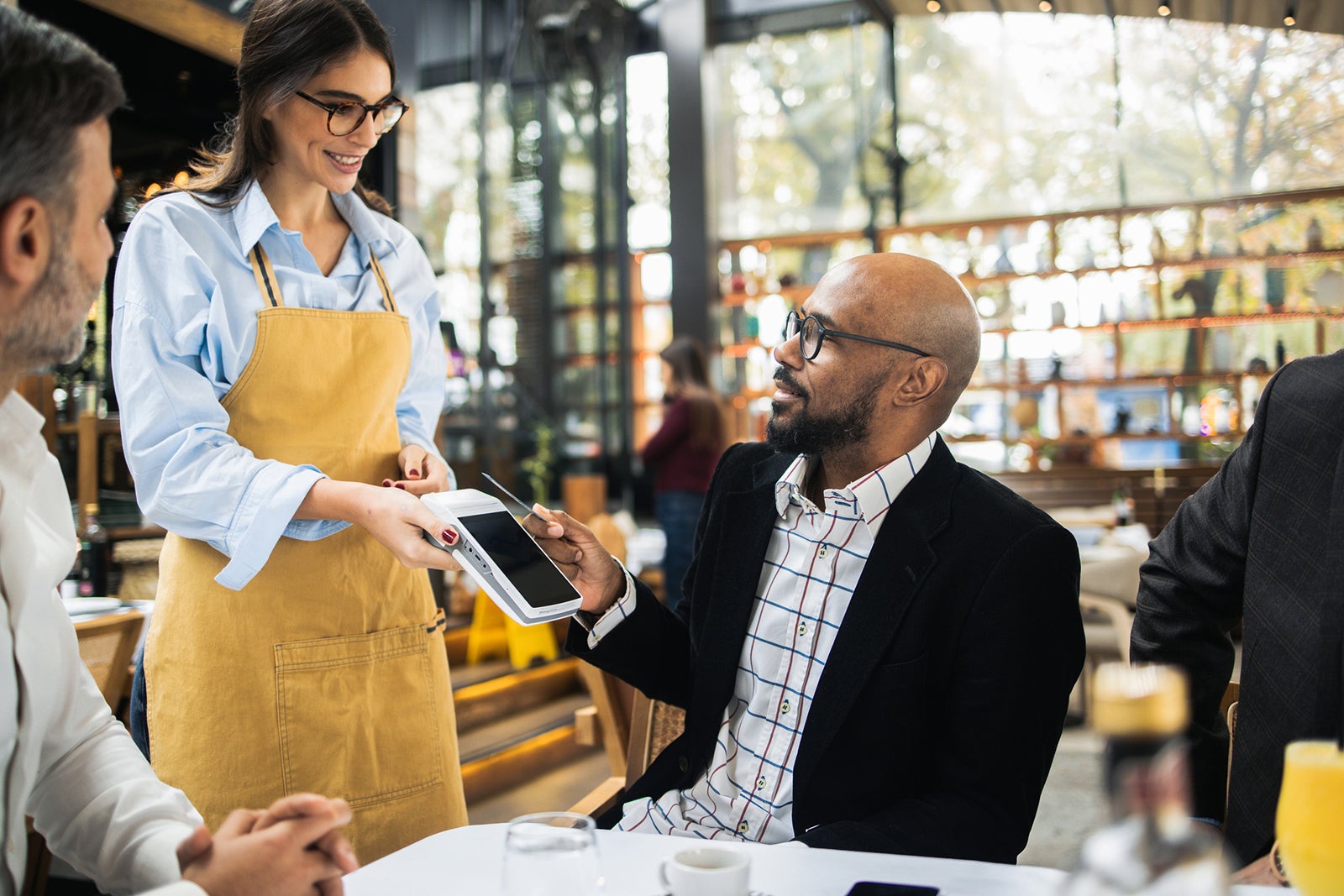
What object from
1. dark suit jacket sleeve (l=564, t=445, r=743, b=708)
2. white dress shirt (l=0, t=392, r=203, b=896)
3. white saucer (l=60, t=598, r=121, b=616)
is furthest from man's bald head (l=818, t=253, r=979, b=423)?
white saucer (l=60, t=598, r=121, b=616)

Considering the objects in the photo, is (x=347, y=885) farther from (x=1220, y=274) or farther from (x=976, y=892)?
(x=1220, y=274)

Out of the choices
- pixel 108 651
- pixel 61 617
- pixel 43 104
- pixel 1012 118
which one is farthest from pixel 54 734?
pixel 1012 118

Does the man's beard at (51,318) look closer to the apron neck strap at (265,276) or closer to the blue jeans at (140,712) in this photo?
the apron neck strap at (265,276)

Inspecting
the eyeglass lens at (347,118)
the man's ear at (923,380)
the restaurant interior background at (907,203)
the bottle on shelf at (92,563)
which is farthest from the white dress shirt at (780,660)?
the restaurant interior background at (907,203)

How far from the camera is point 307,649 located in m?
1.61

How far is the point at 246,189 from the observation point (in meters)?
1.69

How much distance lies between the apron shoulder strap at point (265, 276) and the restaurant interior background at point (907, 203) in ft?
18.6

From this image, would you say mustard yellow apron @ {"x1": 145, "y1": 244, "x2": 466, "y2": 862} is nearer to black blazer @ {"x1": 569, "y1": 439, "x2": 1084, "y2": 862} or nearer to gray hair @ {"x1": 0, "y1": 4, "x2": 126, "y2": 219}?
black blazer @ {"x1": 569, "y1": 439, "x2": 1084, "y2": 862}

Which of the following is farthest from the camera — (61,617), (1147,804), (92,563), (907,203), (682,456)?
(907,203)

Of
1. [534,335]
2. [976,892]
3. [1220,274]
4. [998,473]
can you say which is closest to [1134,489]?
[998,473]

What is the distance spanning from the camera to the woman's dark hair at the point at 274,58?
5.34 ft

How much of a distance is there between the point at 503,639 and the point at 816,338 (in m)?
3.97

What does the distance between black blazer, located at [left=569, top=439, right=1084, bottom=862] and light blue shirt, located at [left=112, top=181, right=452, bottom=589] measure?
0.53 m

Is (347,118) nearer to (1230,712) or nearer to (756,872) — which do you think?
(756,872)
